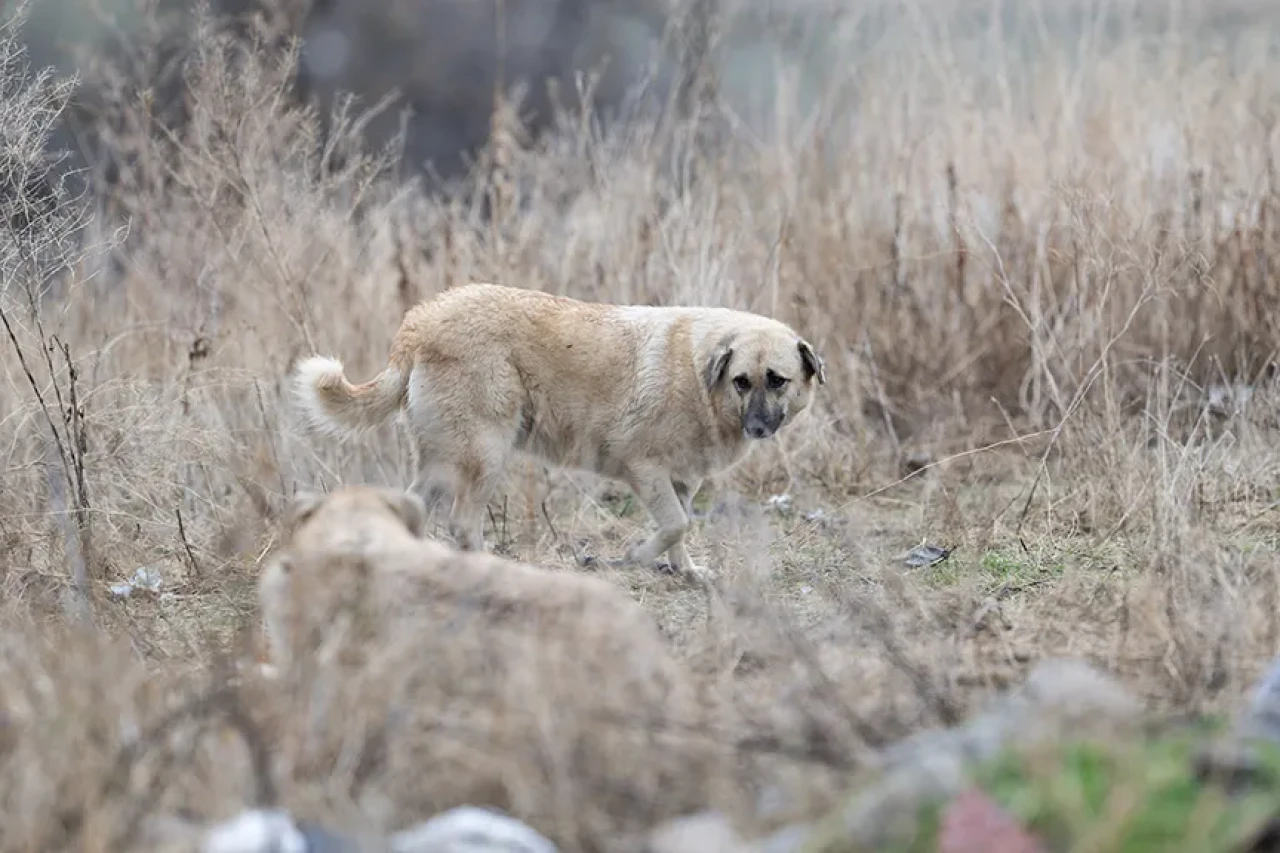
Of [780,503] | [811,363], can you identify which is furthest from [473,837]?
[780,503]

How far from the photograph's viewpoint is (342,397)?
6.91 metres

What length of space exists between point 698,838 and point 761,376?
3.82 m

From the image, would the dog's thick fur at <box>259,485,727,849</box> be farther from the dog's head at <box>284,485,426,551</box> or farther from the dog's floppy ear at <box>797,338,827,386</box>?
the dog's floppy ear at <box>797,338,827,386</box>

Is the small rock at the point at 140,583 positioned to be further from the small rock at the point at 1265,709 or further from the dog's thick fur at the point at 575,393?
the small rock at the point at 1265,709

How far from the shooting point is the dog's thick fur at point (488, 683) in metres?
3.60

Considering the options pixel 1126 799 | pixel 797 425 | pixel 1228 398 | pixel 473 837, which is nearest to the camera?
pixel 1126 799

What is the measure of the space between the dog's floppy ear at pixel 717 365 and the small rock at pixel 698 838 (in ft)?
12.2

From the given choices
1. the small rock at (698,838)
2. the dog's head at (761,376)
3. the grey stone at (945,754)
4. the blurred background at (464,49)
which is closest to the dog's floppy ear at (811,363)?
the dog's head at (761,376)

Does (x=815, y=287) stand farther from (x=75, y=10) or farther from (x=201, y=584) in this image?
(x=75, y=10)

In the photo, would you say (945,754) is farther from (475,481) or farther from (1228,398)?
(1228,398)

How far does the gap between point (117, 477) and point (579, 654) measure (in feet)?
11.4

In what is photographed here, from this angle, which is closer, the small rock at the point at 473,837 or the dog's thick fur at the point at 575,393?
the small rock at the point at 473,837

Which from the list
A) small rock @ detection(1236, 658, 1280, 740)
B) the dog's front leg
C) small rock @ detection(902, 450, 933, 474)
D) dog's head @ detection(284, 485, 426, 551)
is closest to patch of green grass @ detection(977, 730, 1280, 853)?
small rock @ detection(1236, 658, 1280, 740)

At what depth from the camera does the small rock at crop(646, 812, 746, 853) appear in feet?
10.8
